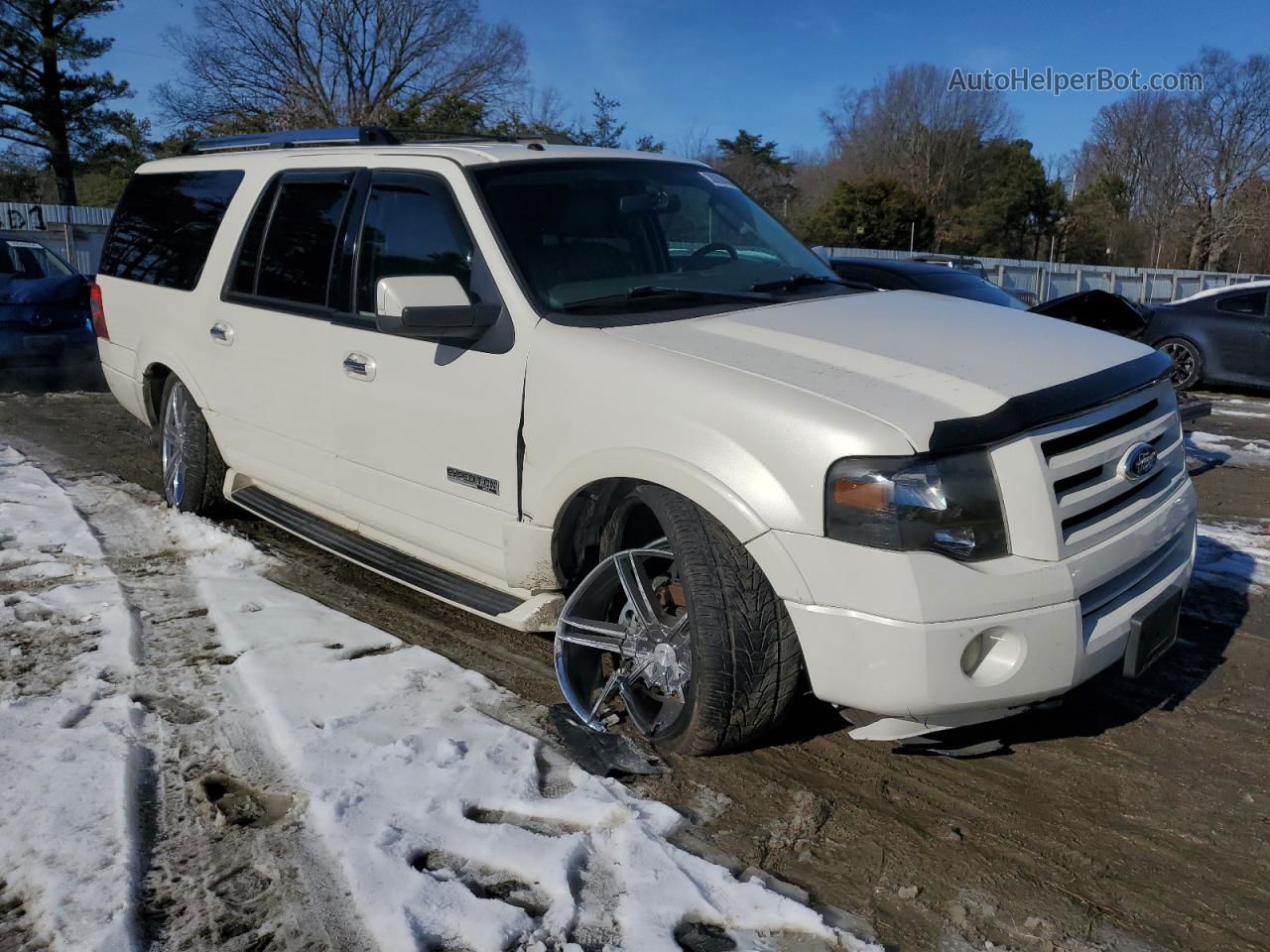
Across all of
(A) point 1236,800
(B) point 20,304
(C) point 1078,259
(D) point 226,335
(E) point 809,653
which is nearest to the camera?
(E) point 809,653

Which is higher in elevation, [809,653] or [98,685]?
[809,653]

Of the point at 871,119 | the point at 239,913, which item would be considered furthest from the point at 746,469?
the point at 871,119

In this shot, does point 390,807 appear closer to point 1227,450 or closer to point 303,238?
point 303,238

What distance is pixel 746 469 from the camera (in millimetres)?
2900

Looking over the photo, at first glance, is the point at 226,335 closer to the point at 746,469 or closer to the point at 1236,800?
the point at 746,469

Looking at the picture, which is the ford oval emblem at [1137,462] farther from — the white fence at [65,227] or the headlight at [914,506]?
the white fence at [65,227]

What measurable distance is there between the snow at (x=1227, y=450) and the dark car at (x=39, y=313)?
10.1 m

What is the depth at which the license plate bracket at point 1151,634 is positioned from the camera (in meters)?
3.04

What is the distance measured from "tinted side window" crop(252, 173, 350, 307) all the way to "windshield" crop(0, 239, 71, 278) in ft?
24.3

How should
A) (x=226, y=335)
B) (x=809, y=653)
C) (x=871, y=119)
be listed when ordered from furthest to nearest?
(x=871, y=119), (x=226, y=335), (x=809, y=653)

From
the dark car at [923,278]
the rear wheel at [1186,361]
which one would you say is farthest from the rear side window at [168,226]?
the rear wheel at [1186,361]

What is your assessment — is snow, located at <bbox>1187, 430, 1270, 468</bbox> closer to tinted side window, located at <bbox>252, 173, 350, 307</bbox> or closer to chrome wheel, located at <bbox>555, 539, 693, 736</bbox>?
chrome wheel, located at <bbox>555, 539, 693, 736</bbox>

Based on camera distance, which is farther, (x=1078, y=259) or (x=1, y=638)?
(x=1078, y=259)

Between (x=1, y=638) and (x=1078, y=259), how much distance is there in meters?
58.7
